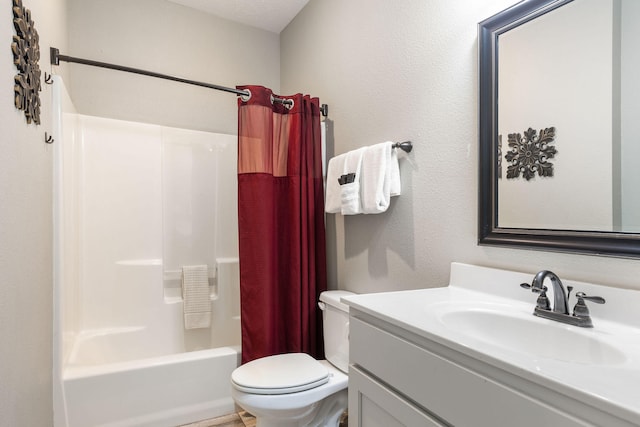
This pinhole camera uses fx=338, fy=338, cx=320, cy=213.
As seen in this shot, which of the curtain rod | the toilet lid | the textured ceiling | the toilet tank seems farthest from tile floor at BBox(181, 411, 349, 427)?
the textured ceiling

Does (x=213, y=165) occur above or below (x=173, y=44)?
below

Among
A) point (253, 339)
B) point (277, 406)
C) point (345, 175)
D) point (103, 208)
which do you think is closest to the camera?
point (277, 406)

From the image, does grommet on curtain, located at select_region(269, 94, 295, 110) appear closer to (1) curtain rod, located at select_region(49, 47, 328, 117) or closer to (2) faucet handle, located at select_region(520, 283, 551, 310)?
(1) curtain rod, located at select_region(49, 47, 328, 117)

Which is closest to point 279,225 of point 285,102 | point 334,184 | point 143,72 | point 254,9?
point 334,184

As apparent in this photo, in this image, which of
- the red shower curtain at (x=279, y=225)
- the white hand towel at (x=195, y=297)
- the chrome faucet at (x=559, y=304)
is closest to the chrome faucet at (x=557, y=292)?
the chrome faucet at (x=559, y=304)

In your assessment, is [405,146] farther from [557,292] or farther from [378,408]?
[378,408]

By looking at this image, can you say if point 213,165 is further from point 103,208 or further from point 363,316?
point 363,316

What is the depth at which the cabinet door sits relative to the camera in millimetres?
800

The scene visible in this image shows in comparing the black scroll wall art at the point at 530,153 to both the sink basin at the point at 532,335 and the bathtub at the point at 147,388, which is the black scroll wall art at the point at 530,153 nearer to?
the sink basin at the point at 532,335

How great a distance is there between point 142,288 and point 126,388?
2.44ft

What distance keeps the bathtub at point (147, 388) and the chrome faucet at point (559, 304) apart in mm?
1572

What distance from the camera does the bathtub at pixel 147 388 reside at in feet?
5.26

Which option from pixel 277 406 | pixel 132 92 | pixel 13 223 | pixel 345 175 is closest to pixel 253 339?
pixel 277 406

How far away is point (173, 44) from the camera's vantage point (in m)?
2.43
